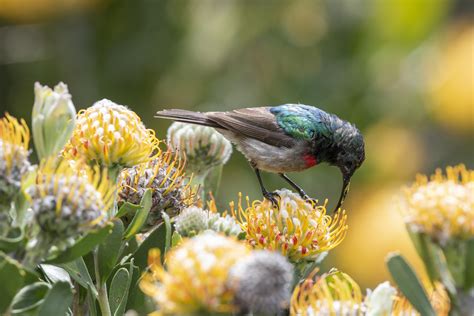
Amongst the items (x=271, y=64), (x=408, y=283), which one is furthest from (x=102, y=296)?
(x=271, y=64)

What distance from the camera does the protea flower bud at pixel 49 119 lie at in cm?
204

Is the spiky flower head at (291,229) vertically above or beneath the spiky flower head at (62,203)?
beneath

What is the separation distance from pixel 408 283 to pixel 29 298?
0.82 metres

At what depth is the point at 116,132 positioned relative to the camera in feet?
8.10

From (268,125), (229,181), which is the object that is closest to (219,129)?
(268,125)

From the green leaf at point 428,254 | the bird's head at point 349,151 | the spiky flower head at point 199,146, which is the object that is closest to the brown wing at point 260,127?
the bird's head at point 349,151

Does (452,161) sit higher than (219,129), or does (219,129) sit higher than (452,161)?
(219,129)

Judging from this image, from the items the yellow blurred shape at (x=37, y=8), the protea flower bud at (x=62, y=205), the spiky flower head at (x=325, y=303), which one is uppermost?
the yellow blurred shape at (x=37, y=8)

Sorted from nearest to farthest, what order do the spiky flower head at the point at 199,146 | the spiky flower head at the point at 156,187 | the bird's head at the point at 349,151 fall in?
the spiky flower head at the point at 156,187 < the spiky flower head at the point at 199,146 < the bird's head at the point at 349,151

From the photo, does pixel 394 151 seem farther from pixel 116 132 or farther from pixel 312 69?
pixel 116 132

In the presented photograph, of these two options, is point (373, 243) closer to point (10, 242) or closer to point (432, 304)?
point (432, 304)

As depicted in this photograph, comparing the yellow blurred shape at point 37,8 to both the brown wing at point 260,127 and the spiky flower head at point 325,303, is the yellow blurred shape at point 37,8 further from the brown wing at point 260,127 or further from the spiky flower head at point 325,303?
the spiky flower head at point 325,303

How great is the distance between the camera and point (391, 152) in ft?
30.1

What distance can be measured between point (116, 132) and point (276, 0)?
23.2 ft
